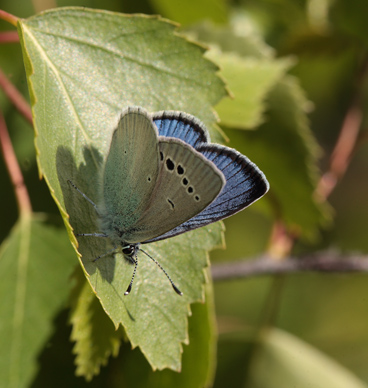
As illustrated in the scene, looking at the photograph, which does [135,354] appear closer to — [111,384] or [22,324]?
[111,384]

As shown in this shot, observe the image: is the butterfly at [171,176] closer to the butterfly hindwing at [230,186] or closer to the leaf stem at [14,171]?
the butterfly hindwing at [230,186]

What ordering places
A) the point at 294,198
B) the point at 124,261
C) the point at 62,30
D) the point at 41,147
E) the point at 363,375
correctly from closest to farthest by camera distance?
the point at 41,147, the point at 62,30, the point at 124,261, the point at 294,198, the point at 363,375

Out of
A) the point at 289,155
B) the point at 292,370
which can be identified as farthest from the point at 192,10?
the point at 292,370

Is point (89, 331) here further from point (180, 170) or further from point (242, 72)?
point (242, 72)

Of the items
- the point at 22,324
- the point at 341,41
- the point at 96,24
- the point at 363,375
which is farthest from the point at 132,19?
the point at 363,375

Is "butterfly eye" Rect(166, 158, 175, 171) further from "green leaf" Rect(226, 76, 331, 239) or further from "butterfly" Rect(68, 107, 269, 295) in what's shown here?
"green leaf" Rect(226, 76, 331, 239)
